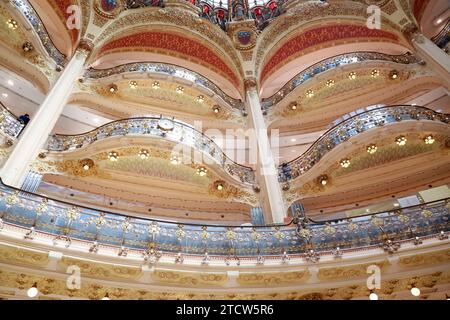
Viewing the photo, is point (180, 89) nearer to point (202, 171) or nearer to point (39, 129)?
point (202, 171)

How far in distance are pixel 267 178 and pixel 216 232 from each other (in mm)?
2876

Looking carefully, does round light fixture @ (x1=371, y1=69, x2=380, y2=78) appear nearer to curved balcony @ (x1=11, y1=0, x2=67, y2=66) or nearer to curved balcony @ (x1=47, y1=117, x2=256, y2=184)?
curved balcony @ (x1=47, y1=117, x2=256, y2=184)

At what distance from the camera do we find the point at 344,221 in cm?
653

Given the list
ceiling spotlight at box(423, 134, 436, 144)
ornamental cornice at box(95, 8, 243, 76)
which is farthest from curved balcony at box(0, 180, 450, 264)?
ornamental cornice at box(95, 8, 243, 76)

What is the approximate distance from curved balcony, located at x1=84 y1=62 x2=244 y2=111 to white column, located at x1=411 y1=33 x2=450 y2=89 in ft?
21.9

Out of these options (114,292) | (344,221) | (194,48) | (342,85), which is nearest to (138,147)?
(114,292)

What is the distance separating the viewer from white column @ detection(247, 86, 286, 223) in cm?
804

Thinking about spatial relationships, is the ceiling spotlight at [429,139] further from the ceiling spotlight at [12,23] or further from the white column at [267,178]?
the ceiling spotlight at [12,23]

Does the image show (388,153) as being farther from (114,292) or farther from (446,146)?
(114,292)

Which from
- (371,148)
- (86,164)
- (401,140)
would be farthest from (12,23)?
(401,140)

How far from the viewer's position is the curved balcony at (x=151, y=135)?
8.45 metres

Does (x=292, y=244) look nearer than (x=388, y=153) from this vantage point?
Yes

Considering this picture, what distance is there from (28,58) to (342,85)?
1150cm

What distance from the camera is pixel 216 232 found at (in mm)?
6531
